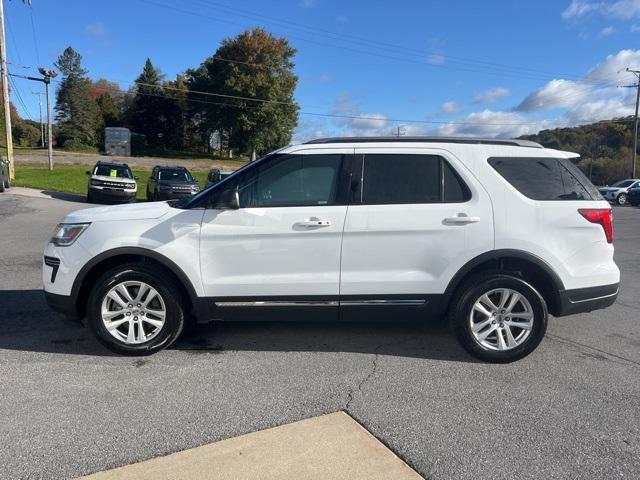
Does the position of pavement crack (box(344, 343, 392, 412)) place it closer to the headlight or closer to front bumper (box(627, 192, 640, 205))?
the headlight

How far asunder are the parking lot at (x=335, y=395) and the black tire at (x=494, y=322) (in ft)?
0.49

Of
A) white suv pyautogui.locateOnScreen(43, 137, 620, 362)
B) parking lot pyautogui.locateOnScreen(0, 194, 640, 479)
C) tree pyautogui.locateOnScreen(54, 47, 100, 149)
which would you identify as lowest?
parking lot pyautogui.locateOnScreen(0, 194, 640, 479)

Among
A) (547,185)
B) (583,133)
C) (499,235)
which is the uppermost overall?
(583,133)

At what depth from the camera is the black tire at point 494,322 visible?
4.15 metres

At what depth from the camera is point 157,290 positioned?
4176 mm

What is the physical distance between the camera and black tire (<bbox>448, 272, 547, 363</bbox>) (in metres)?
4.15

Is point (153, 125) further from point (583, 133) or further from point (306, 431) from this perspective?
point (306, 431)

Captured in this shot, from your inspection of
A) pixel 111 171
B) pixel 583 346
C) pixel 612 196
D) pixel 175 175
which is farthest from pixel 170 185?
pixel 612 196

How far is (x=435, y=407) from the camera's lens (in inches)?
134

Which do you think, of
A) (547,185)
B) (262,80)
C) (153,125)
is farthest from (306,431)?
(153,125)

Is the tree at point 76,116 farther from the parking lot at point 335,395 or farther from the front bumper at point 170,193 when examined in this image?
the parking lot at point 335,395

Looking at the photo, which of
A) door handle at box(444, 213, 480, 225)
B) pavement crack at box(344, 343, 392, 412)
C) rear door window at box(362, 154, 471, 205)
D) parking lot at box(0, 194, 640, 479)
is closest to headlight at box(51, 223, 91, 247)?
parking lot at box(0, 194, 640, 479)

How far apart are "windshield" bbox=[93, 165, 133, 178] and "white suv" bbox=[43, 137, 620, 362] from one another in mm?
17601

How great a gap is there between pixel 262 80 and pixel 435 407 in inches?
2355
